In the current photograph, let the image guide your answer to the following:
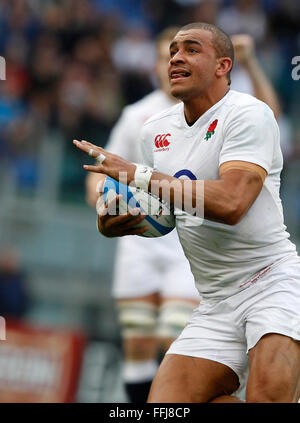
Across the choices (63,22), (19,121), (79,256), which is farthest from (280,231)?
(63,22)

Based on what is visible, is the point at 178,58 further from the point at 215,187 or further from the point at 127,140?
the point at 127,140

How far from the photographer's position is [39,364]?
8297 millimetres

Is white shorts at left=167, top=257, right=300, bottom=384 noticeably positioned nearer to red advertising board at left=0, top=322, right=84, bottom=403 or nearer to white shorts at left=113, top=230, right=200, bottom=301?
white shorts at left=113, top=230, right=200, bottom=301

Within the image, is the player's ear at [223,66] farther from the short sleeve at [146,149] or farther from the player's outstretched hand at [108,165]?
the player's outstretched hand at [108,165]

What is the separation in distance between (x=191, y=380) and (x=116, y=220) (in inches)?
35.4

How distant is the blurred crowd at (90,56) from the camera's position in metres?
10.4

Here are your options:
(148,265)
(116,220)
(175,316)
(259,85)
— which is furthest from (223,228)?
(148,265)

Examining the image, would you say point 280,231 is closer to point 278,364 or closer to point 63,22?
point 278,364

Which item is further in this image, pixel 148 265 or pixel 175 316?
pixel 148 265

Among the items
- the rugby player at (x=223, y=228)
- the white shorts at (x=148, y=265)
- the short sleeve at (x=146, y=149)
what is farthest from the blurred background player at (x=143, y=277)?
the rugby player at (x=223, y=228)

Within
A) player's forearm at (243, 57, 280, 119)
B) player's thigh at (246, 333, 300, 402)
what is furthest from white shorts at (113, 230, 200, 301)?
player's thigh at (246, 333, 300, 402)

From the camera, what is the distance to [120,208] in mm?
4109

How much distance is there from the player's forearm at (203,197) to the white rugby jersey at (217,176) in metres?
0.21

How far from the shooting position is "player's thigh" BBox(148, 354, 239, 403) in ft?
13.3
